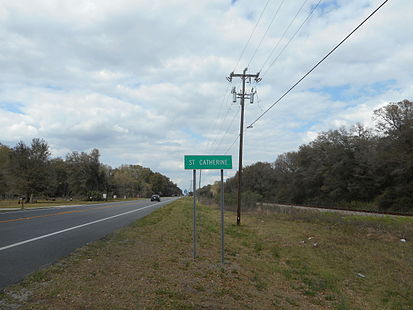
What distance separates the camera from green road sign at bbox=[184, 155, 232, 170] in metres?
9.30

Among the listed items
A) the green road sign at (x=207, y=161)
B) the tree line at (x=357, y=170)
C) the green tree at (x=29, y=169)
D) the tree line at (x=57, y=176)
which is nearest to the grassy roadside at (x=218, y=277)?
the green road sign at (x=207, y=161)

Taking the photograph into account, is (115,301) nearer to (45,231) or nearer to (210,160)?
(210,160)

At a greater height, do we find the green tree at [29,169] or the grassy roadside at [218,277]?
the green tree at [29,169]

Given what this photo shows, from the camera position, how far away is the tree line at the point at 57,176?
2173 inches

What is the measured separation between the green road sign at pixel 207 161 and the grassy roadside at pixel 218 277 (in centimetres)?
259

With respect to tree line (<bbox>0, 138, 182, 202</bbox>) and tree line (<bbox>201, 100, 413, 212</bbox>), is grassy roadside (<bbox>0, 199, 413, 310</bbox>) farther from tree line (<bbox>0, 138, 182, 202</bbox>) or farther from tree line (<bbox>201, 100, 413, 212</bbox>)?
tree line (<bbox>0, 138, 182, 202</bbox>)

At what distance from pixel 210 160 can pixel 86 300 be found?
4836 millimetres

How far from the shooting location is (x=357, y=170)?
52.4m

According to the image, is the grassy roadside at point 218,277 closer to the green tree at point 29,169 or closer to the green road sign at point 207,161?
the green road sign at point 207,161

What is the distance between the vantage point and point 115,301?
18.4ft

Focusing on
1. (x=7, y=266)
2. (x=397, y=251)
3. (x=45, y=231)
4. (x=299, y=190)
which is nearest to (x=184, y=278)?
(x=7, y=266)

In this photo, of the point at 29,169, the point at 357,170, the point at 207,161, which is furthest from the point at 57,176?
the point at 207,161

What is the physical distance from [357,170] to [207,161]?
48862 millimetres

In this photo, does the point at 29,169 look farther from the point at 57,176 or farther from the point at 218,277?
the point at 218,277
